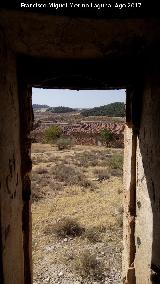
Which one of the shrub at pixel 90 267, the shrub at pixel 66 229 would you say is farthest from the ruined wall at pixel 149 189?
the shrub at pixel 66 229

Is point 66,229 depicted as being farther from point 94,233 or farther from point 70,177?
point 70,177

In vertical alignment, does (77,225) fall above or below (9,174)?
below

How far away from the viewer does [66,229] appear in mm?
8039

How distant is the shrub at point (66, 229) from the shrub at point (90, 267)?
4.81ft

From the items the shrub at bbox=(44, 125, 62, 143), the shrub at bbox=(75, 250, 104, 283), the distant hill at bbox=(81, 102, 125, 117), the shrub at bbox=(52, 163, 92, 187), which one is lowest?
the shrub at bbox=(75, 250, 104, 283)

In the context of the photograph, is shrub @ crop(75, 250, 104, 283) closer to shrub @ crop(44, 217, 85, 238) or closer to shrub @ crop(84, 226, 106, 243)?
shrub @ crop(84, 226, 106, 243)

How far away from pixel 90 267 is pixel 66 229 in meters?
1.99

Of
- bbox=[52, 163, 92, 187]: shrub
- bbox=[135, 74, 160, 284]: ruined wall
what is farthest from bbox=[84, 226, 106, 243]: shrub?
bbox=[52, 163, 92, 187]: shrub

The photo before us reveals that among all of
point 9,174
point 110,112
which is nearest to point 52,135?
point 9,174

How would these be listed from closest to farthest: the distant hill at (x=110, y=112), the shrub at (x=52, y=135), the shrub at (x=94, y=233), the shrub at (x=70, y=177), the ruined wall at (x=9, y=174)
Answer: the ruined wall at (x=9, y=174), the shrub at (x=94, y=233), the shrub at (x=70, y=177), the shrub at (x=52, y=135), the distant hill at (x=110, y=112)

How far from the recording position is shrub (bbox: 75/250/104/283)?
5996 mm

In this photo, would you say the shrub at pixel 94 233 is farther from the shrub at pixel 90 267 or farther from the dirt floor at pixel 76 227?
the shrub at pixel 90 267

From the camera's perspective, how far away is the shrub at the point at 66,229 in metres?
7.94

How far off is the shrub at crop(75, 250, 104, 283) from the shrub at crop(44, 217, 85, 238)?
147 cm
